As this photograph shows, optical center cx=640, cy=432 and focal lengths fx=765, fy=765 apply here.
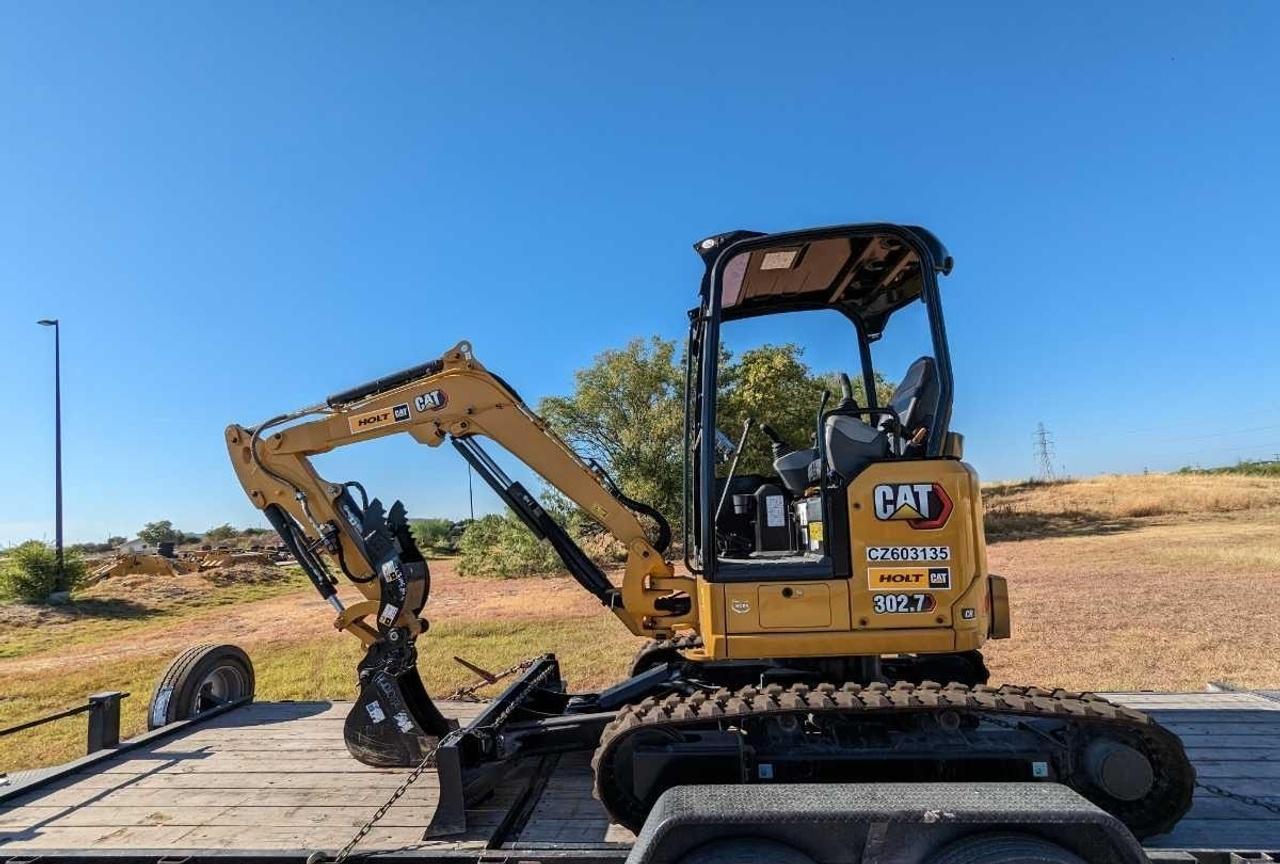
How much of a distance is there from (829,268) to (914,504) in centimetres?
173

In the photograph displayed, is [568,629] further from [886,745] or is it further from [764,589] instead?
[886,745]

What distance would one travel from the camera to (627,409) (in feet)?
88.3

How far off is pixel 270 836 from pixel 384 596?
1.47 m

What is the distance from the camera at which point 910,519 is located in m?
3.79

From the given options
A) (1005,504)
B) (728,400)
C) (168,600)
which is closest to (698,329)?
(728,400)

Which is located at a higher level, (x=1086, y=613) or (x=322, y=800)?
(x=322, y=800)

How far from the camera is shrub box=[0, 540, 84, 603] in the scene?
2180 centimetres

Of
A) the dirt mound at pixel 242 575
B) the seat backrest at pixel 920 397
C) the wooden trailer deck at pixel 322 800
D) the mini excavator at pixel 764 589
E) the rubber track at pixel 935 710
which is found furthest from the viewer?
the dirt mound at pixel 242 575

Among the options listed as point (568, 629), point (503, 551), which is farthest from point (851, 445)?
point (503, 551)

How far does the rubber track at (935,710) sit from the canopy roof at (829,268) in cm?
214

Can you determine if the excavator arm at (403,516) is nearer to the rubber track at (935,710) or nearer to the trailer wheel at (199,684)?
the rubber track at (935,710)

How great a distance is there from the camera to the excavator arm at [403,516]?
15.5 ft

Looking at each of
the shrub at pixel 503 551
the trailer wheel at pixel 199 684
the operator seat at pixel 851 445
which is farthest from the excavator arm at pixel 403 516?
the shrub at pixel 503 551

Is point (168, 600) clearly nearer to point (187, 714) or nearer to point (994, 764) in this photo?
point (187, 714)
